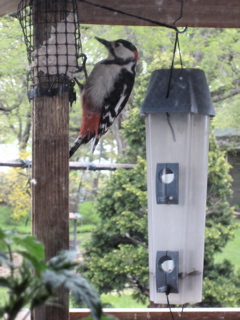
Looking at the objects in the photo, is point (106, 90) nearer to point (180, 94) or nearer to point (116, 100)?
point (116, 100)

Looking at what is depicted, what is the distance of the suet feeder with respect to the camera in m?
1.14

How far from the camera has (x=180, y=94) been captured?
3.69 ft

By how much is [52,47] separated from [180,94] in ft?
1.12

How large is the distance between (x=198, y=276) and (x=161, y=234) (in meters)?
0.14

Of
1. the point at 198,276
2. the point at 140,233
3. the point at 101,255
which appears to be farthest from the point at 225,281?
the point at 198,276

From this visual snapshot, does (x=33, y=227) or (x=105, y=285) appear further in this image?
(x=105, y=285)

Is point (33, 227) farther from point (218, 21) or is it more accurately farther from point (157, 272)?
point (218, 21)

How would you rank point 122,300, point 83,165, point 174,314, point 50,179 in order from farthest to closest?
point 122,300 → point 83,165 → point 174,314 → point 50,179

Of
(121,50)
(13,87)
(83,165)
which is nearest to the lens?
(121,50)

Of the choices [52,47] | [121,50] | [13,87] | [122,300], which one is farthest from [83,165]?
[52,47]

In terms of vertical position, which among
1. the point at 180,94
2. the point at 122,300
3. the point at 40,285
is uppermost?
the point at 180,94

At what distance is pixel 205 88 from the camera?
3.79 feet

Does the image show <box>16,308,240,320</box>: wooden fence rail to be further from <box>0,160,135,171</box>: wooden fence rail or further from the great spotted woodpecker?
<box>0,160,135,171</box>: wooden fence rail

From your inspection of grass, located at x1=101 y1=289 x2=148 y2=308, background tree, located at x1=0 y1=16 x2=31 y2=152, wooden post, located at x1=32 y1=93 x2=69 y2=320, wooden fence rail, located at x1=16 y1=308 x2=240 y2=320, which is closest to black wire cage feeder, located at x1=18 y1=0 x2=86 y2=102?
wooden post, located at x1=32 y1=93 x2=69 y2=320
